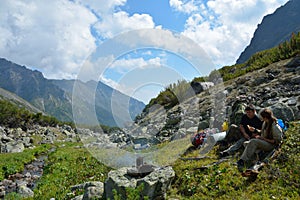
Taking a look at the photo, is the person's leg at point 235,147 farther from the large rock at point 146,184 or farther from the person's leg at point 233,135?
the large rock at point 146,184

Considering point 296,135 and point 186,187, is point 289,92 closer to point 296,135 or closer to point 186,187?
point 296,135

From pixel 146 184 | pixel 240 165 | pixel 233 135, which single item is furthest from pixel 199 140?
pixel 146 184

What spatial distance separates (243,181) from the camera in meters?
7.23

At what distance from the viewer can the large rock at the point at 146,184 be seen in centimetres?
706

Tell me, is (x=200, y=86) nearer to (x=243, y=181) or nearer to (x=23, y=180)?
(x=23, y=180)

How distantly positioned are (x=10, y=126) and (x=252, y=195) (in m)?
54.4

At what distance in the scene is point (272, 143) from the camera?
8.35 metres

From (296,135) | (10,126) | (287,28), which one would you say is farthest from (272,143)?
(287,28)

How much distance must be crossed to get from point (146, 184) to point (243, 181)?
268 cm

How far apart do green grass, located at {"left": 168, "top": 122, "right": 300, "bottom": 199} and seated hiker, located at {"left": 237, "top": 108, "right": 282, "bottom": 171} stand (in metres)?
0.30

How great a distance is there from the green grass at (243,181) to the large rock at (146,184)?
0.51 meters

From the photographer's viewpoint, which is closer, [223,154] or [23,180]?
[223,154]

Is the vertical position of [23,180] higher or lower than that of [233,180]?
higher

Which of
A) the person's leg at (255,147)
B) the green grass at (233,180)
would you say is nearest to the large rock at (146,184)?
the green grass at (233,180)
